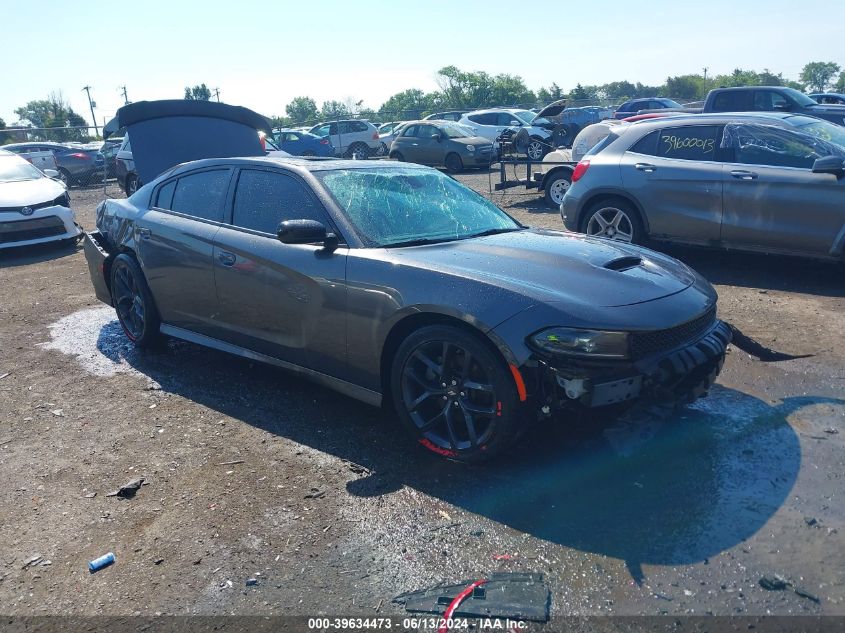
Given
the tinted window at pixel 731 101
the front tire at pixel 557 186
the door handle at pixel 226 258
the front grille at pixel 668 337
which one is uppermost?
the tinted window at pixel 731 101

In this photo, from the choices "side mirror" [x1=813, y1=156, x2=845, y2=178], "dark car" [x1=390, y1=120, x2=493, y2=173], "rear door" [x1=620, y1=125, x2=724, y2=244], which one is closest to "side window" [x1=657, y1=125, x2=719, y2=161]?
"rear door" [x1=620, y1=125, x2=724, y2=244]

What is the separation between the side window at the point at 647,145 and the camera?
26.2 ft

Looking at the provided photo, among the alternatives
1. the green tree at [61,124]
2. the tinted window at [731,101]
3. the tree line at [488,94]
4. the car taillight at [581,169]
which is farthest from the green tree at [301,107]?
the car taillight at [581,169]

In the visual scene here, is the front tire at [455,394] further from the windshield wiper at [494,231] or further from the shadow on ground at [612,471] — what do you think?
the windshield wiper at [494,231]

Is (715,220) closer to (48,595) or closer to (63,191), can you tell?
(48,595)

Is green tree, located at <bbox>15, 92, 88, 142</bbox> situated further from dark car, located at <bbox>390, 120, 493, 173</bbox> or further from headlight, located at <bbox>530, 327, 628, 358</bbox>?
headlight, located at <bbox>530, 327, 628, 358</bbox>

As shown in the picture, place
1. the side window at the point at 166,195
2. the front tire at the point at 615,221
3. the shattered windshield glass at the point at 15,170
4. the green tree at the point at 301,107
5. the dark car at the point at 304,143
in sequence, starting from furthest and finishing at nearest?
the green tree at the point at 301,107, the dark car at the point at 304,143, the shattered windshield glass at the point at 15,170, the front tire at the point at 615,221, the side window at the point at 166,195

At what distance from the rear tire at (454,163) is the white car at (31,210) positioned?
12.0m

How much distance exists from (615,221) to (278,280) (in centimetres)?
487

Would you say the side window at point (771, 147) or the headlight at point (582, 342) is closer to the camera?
the headlight at point (582, 342)

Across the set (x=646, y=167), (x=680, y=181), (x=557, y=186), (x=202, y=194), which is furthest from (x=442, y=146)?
(x=202, y=194)

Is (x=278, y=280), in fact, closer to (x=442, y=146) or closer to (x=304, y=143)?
(x=442, y=146)

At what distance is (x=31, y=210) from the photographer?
10953 millimetres

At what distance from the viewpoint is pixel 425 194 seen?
4.82 m
